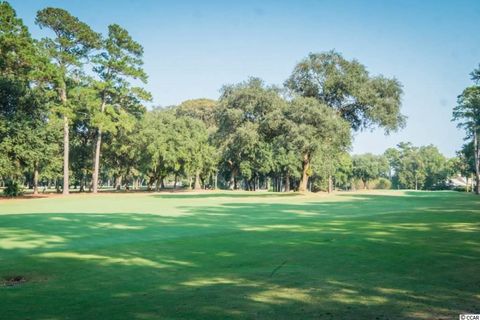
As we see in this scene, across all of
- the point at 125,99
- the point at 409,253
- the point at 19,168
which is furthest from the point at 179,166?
the point at 409,253

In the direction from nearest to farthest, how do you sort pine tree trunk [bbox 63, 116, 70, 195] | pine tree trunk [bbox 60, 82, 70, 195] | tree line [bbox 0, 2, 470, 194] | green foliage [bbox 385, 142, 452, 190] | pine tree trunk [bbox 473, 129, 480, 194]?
tree line [bbox 0, 2, 470, 194] → pine tree trunk [bbox 63, 116, 70, 195] → pine tree trunk [bbox 60, 82, 70, 195] → pine tree trunk [bbox 473, 129, 480, 194] → green foliage [bbox 385, 142, 452, 190]

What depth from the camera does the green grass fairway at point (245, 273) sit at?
236 inches

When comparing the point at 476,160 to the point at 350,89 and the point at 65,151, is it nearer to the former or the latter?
the point at 350,89

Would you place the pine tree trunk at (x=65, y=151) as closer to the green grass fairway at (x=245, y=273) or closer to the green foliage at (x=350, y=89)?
the green foliage at (x=350, y=89)

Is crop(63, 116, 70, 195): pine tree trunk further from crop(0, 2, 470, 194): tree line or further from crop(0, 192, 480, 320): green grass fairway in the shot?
crop(0, 192, 480, 320): green grass fairway

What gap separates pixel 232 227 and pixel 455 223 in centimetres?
898

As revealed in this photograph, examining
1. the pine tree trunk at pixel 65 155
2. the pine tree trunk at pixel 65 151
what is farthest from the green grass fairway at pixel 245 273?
the pine tree trunk at pixel 65 151

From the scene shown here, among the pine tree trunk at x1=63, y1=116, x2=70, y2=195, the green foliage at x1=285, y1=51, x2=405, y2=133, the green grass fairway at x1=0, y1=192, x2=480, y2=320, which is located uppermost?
the green foliage at x1=285, y1=51, x2=405, y2=133

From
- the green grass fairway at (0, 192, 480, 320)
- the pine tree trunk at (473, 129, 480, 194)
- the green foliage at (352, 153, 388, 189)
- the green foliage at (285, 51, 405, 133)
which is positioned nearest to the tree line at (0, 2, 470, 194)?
the green foliage at (285, 51, 405, 133)

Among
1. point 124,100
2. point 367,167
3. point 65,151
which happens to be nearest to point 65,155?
point 65,151

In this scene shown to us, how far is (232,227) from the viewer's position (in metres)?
17.0

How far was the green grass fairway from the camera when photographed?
5996 mm

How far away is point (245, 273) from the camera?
28.1ft

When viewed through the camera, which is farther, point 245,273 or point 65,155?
point 65,155
